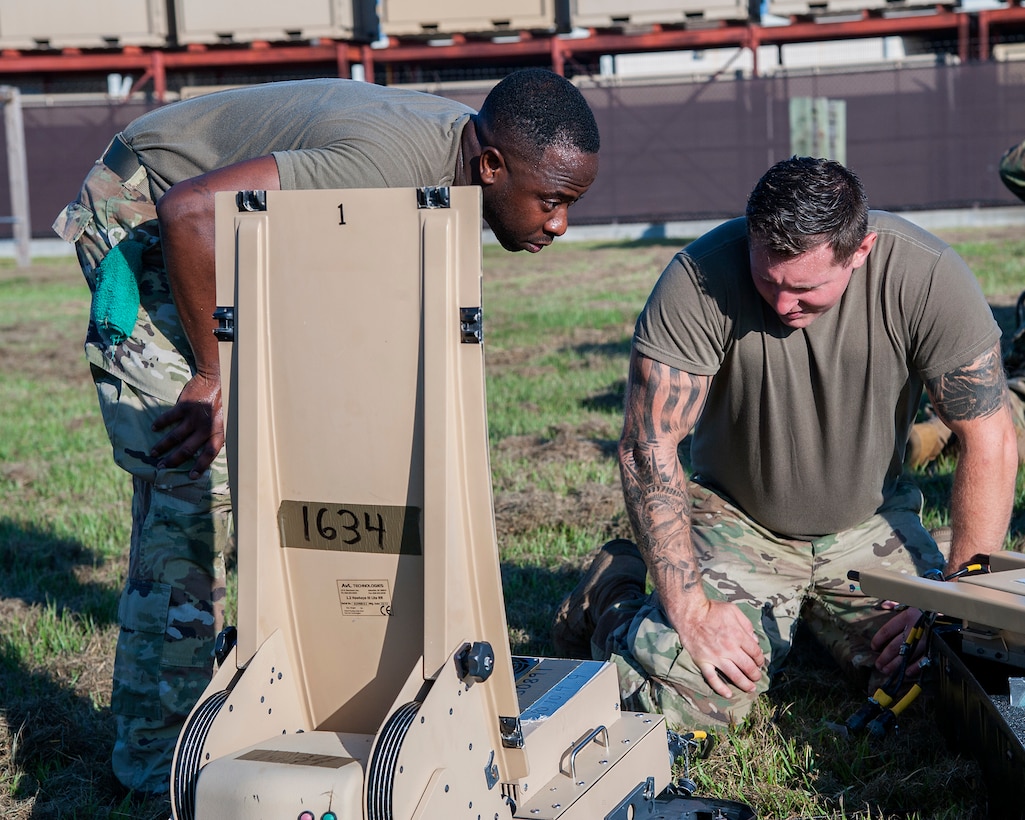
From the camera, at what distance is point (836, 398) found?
3.41 metres

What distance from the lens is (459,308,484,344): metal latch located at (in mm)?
2023

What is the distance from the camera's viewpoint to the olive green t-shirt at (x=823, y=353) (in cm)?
331

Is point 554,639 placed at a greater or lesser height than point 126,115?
lesser

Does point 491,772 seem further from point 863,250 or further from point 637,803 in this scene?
point 863,250

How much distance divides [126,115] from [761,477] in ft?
71.8

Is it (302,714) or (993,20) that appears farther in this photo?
(993,20)

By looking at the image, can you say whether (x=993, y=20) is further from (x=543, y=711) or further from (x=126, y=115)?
(x=543, y=711)

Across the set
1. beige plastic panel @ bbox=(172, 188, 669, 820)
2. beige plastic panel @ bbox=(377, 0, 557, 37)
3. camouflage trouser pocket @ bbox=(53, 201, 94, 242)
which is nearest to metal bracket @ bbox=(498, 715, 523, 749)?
beige plastic panel @ bbox=(172, 188, 669, 820)

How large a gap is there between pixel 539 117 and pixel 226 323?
3.26 feet

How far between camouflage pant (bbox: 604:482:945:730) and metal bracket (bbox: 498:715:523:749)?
1221 mm

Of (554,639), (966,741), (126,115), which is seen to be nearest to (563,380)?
(554,639)

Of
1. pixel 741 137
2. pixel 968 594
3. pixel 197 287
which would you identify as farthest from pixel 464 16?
pixel 968 594

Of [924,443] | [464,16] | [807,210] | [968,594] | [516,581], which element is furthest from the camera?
[464,16]

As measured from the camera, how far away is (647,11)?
2538cm
